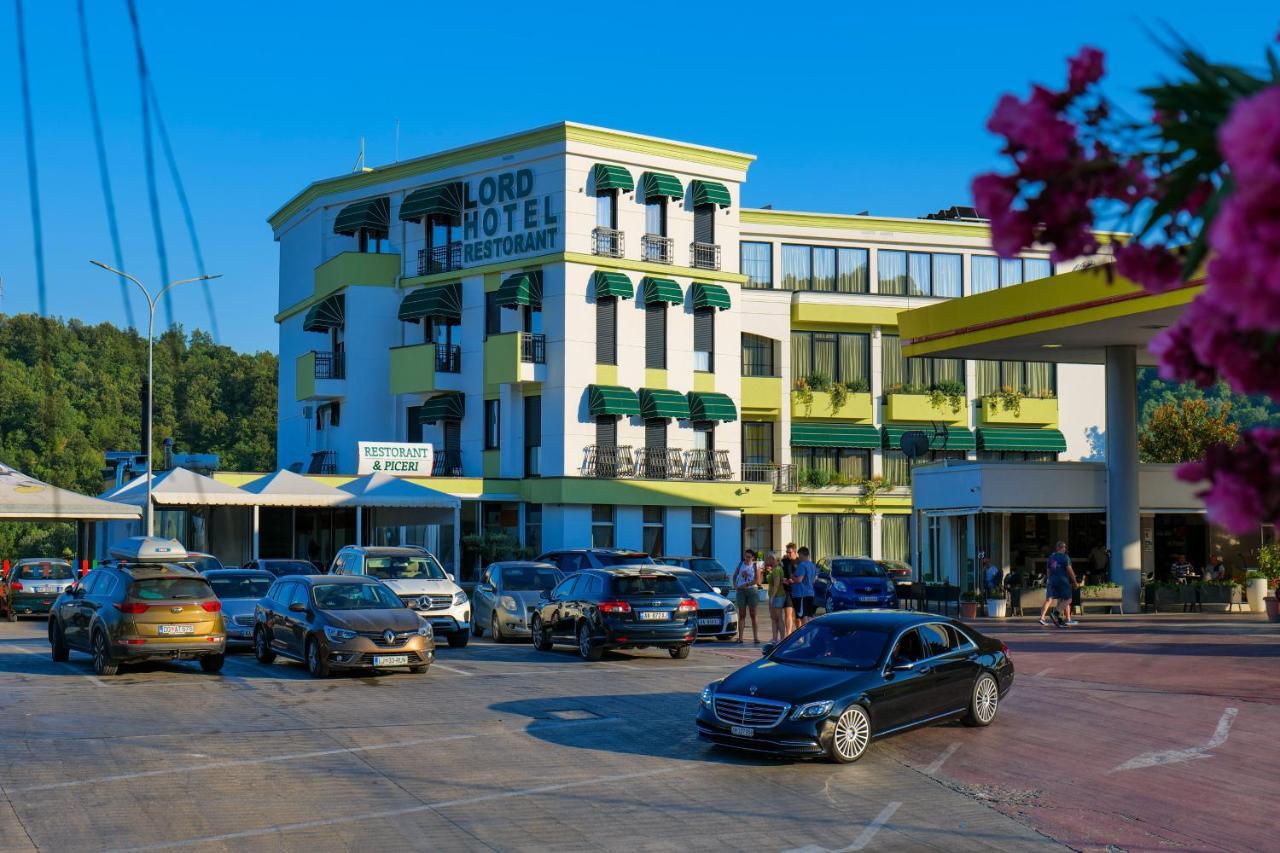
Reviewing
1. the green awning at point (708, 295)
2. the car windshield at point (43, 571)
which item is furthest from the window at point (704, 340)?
the car windshield at point (43, 571)

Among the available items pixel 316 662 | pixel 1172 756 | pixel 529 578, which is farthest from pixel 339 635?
pixel 1172 756

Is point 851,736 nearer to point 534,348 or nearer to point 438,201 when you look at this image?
point 534,348

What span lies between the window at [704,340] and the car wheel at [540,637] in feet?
92.7

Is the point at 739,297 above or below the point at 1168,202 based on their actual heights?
above

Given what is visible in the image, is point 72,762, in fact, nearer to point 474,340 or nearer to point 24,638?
point 24,638

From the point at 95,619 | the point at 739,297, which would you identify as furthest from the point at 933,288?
the point at 95,619

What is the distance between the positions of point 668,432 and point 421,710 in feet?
117

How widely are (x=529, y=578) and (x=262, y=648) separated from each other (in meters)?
7.35

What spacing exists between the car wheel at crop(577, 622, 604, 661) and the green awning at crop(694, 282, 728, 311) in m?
29.6

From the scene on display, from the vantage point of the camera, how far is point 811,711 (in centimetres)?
1462

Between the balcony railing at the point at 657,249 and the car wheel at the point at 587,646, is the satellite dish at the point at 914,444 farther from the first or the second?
the car wheel at the point at 587,646

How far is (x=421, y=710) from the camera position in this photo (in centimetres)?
1859

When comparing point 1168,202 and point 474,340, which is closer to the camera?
point 1168,202

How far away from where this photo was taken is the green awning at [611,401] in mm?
50719
